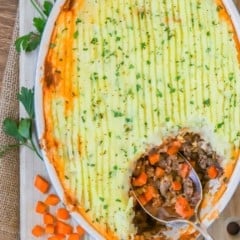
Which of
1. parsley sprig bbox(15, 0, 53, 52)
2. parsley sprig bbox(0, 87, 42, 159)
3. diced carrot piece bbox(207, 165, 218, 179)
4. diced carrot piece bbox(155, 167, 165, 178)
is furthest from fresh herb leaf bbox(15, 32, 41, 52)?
diced carrot piece bbox(207, 165, 218, 179)

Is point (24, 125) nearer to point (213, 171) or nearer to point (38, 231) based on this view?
point (38, 231)

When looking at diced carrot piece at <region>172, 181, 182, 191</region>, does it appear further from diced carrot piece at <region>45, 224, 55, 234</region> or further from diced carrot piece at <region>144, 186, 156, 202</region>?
diced carrot piece at <region>45, 224, 55, 234</region>

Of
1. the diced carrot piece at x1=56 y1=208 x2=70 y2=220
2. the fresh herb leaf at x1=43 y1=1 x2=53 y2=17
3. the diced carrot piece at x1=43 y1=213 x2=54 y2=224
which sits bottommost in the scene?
the diced carrot piece at x1=43 y1=213 x2=54 y2=224

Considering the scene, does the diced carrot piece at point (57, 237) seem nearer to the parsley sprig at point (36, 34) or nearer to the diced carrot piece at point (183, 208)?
the diced carrot piece at point (183, 208)

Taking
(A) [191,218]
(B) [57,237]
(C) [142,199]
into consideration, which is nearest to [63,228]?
(B) [57,237]

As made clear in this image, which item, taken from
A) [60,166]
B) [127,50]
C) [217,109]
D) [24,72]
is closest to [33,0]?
[24,72]

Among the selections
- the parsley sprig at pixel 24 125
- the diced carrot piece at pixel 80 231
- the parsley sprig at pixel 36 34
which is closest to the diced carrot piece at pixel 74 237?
the diced carrot piece at pixel 80 231
